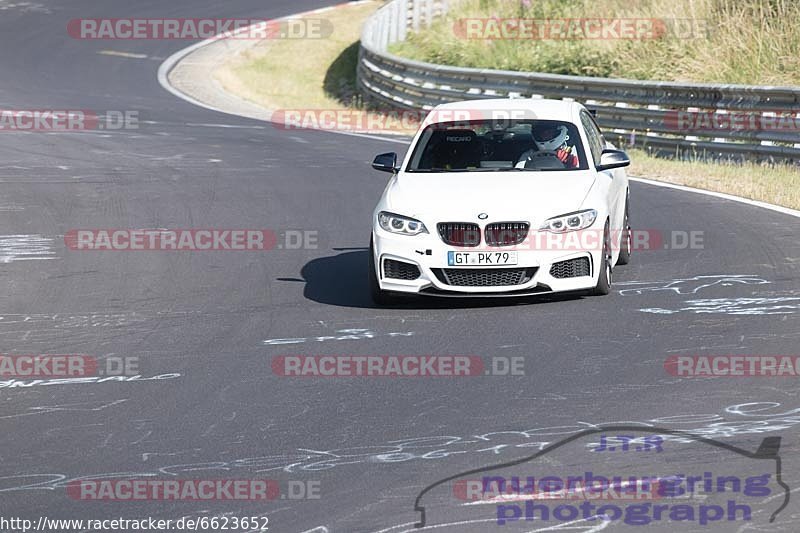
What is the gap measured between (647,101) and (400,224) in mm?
12013

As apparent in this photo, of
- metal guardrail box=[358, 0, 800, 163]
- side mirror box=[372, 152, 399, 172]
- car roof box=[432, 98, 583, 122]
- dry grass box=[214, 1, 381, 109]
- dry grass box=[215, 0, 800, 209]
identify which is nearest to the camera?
side mirror box=[372, 152, 399, 172]

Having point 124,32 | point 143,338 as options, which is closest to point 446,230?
point 143,338

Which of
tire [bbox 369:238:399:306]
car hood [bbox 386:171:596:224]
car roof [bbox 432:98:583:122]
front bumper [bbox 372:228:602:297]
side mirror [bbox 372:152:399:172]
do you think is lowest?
tire [bbox 369:238:399:306]

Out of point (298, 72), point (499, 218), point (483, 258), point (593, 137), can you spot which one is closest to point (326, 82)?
point (298, 72)

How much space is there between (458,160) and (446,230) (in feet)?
4.28

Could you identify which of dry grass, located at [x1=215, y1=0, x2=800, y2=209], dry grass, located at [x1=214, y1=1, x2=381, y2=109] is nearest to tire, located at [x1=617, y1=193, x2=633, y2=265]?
dry grass, located at [x1=215, y1=0, x2=800, y2=209]

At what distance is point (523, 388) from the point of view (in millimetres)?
8172

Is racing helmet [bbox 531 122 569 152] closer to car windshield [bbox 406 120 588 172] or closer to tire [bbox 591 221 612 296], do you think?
car windshield [bbox 406 120 588 172]

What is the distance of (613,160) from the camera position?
A: 37.6ft

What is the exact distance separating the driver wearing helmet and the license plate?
1.45 meters

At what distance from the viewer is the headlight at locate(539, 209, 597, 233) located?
1062 cm

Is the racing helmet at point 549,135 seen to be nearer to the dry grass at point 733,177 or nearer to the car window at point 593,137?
the car window at point 593,137

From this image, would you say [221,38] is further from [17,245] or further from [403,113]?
[17,245]

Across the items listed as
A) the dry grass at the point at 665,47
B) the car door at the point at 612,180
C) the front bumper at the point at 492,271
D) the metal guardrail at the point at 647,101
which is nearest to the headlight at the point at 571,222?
the front bumper at the point at 492,271
